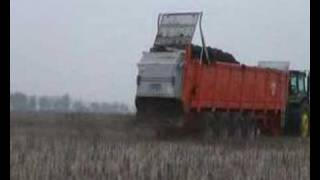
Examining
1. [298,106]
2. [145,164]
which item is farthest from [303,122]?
[145,164]

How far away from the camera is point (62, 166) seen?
29.9 ft

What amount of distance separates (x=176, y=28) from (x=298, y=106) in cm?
531

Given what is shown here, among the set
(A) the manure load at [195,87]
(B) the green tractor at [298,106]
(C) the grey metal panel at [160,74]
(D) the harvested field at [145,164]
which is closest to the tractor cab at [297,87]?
(B) the green tractor at [298,106]

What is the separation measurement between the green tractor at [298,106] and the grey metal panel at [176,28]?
442 cm

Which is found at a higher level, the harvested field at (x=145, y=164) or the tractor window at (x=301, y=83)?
the tractor window at (x=301, y=83)

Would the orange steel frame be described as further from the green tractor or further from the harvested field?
the harvested field

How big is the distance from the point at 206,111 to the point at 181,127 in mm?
952

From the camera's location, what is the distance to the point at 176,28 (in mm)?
19641

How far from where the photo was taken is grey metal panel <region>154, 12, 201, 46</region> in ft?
63.1

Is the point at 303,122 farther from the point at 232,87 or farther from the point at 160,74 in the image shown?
the point at 160,74

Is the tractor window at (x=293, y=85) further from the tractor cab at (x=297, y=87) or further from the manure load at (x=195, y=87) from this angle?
the manure load at (x=195, y=87)

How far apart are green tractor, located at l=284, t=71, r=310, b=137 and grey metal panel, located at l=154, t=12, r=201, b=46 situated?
174 inches

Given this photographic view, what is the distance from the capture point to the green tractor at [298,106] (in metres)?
22.3
